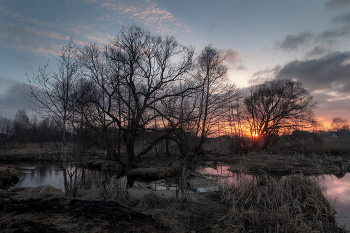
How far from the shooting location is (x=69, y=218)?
3.85 m

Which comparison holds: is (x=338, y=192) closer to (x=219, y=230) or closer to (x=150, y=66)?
(x=219, y=230)

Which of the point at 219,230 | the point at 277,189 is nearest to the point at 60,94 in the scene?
the point at 219,230

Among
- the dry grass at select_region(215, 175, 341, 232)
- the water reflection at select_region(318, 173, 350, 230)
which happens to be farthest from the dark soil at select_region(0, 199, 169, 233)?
the water reflection at select_region(318, 173, 350, 230)

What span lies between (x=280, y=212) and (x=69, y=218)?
4.38 metres

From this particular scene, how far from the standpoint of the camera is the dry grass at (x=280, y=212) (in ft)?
14.1

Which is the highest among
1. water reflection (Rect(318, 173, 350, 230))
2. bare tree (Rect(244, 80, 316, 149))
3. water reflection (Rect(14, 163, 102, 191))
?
bare tree (Rect(244, 80, 316, 149))

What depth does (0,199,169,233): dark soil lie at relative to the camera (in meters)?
3.44

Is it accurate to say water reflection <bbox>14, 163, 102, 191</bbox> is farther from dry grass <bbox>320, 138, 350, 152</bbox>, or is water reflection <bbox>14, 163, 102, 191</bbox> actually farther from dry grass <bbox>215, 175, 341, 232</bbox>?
dry grass <bbox>320, 138, 350, 152</bbox>

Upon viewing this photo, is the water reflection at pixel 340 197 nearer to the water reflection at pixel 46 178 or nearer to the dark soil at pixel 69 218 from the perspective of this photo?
the dark soil at pixel 69 218

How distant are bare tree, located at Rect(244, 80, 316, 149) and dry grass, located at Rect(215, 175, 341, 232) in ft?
72.5

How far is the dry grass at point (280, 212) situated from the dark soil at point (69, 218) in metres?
1.73

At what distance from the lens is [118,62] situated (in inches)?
595

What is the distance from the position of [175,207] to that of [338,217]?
15.3 ft

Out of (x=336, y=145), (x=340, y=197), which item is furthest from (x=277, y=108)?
(x=340, y=197)
